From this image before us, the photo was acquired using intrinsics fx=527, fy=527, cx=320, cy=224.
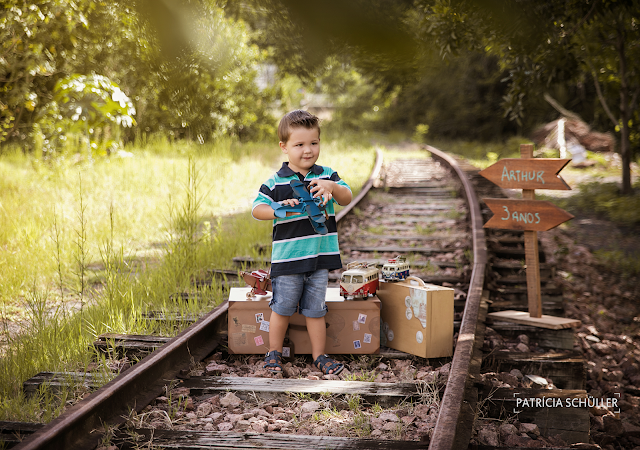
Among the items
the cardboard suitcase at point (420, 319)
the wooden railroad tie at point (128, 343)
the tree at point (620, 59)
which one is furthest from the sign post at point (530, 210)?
the tree at point (620, 59)

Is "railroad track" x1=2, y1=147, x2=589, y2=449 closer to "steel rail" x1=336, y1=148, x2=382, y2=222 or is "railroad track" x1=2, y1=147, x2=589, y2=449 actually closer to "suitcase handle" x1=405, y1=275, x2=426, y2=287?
"suitcase handle" x1=405, y1=275, x2=426, y2=287

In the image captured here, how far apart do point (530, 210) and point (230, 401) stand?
268 cm

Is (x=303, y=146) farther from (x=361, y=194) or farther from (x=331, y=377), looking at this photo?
(x=361, y=194)

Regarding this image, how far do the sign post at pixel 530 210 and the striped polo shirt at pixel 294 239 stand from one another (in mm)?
1581

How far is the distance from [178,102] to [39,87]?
11.4 meters

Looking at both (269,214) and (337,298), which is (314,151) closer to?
(269,214)

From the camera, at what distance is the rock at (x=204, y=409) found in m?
2.53

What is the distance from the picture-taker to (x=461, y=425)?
7.55 ft

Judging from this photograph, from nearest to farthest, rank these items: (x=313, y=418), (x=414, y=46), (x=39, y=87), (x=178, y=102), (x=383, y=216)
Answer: (x=414, y=46) < (x=178, y=102) < (x=313, y=418) < (x=383, y=216) < (x=39, y=87)

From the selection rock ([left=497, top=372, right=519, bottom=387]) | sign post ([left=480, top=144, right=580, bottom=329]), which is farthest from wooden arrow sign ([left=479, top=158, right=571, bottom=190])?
rock ([left=497, top=372, right=519, bottom=387])

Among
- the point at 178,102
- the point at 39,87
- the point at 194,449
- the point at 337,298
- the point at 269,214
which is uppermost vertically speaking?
the point at 39,87

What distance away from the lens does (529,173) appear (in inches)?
159

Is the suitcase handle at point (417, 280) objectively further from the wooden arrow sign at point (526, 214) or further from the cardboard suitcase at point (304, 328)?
the wooden arrow sign at point (526, 214)

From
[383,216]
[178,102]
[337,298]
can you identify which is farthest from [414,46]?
[383,216]
